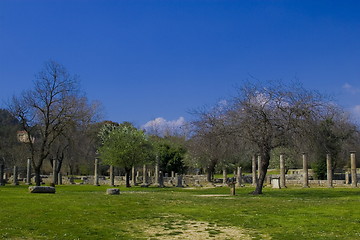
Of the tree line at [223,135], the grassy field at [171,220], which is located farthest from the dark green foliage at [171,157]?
the grassy field at [171,220]

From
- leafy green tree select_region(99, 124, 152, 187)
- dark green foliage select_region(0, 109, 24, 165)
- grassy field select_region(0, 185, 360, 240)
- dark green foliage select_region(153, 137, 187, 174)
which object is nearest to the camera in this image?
grassy field select_region(0, 185, 360, 240)

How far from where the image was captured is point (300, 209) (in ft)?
73.2

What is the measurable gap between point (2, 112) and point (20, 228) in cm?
12099

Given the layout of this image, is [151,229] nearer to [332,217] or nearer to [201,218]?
[201,218]

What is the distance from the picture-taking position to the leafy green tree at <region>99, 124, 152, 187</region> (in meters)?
57.6

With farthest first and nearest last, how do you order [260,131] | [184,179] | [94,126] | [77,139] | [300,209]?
[94,126], [77,139], [184,179], [260,131], [300,209]

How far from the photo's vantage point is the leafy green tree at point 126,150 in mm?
57562

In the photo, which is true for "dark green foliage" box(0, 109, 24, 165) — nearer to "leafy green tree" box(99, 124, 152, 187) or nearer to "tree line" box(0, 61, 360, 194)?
"tree line" box(0, 61, 360, 194)

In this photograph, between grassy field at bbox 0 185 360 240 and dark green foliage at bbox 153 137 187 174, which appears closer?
Answer: grassy field at bbox 0 185 360 240

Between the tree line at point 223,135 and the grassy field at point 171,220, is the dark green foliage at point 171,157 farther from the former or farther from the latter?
the grassy field at point 171,220

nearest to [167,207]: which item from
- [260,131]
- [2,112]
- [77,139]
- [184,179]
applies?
[260,131]

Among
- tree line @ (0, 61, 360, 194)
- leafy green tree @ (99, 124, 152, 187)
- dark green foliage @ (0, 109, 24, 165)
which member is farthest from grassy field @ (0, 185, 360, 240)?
dark green foliage @ (0, 109, 24, 165)

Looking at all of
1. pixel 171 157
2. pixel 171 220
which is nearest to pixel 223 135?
pixel 171 220

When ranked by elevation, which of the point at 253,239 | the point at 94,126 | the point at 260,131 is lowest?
the point at 253,239
